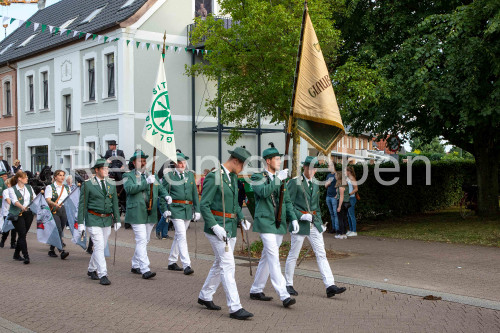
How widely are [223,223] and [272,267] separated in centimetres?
83

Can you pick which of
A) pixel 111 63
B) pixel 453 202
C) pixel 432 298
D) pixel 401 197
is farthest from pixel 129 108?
pixel 432 298

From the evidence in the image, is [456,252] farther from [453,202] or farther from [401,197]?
[453,202]

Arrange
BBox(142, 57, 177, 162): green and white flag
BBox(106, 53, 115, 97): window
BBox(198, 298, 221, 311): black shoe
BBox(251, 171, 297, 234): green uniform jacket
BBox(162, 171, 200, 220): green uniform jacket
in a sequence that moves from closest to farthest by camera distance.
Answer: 1. BBox(198, 298, 221, 311): black shoe
2. BBox(251, 171, 297, 234): green uniform jacket
3. BBox(162, 171, 200, 220): green uniform jacket
4. BBox(142, 57, 177, 162): green and white flag
5. BBox(106, 53, 115, 97): window

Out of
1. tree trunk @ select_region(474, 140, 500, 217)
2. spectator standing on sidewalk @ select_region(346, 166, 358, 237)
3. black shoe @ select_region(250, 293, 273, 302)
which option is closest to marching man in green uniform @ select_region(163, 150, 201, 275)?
black shoe @ select_region(250, 293, 273, 302)

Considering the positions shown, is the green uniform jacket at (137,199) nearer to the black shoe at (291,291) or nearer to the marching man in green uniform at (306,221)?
the marching man in green uniform at (306,221)

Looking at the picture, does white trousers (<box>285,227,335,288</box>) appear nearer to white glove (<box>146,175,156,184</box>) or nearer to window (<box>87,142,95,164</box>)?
white glove (<box>146,175,156,184</box>)

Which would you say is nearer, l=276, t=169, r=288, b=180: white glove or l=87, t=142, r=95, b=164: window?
l=276, t=169, r=288, b=180: white glove

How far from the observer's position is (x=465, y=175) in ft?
77.9

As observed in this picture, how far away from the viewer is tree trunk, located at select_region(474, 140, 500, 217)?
57.0 ft

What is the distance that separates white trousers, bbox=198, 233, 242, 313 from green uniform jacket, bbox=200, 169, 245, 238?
18 centimetres

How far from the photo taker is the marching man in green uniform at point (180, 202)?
32.4ft

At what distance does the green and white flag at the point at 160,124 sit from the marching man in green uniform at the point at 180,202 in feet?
1.52

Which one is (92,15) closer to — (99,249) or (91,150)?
(91,150)

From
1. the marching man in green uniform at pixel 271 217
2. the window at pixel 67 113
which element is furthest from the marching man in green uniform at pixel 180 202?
the window at pixel 67 113
